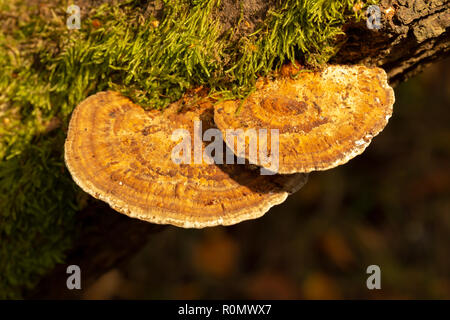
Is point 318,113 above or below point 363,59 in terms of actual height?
below

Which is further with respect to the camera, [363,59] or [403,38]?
[363,59]

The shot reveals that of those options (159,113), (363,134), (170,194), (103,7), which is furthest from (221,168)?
(103,7)

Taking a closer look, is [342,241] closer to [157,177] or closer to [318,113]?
[318,113]

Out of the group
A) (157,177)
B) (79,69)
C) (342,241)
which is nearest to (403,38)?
(157,177)

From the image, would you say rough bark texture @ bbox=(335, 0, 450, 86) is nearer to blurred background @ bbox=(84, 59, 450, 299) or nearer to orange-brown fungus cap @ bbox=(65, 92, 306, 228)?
orange-brown fungus cap @ bbox=(65, 92, 306, 228)

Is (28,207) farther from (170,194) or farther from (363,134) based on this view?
(363,134)

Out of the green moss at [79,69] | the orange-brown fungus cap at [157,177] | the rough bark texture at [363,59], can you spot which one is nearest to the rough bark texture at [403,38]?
the rough bark texture at [363,59]

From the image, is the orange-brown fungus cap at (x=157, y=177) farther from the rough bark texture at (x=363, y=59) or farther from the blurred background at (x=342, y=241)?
the blurred background at (x=342, y=241)
